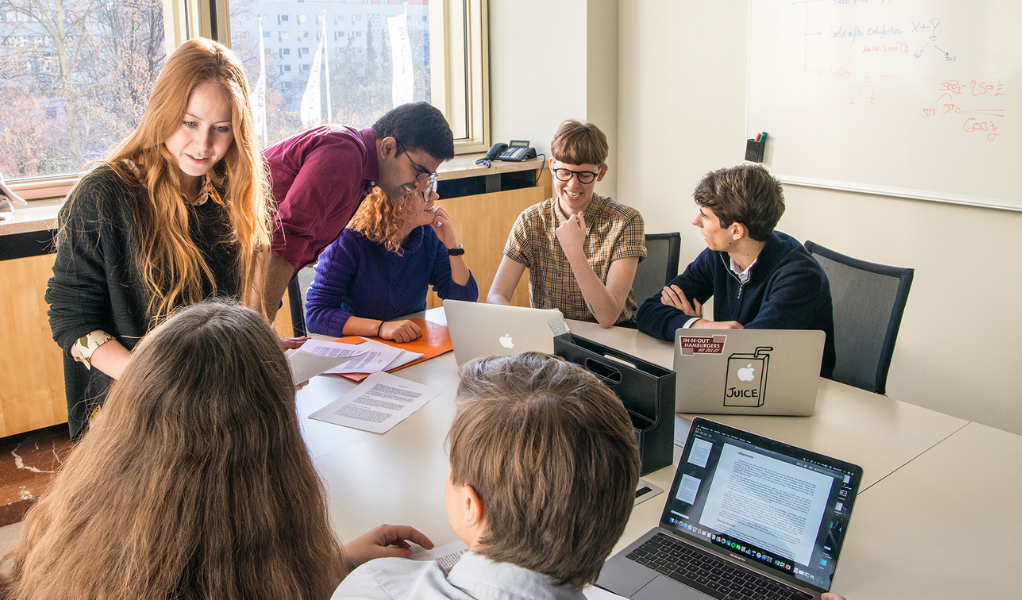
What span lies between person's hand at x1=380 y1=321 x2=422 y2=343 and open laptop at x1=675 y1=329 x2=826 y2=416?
87cm

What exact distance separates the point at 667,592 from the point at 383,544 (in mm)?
456

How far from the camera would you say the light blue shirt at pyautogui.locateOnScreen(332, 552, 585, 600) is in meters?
0.81

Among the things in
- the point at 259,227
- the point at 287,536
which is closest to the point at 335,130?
the point at 259,227

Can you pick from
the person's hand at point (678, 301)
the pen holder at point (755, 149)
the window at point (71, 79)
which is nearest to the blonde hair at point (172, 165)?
the person's hand at point (678, 301)

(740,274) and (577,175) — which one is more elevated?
(577,175)

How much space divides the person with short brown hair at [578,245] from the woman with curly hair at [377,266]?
0.91ft

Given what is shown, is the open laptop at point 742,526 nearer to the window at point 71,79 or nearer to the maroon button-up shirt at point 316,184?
the maroon button-up shirt at point 316,184

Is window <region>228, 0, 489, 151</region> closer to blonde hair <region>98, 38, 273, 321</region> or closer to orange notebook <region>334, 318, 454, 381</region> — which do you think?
orange notebook <region>334, 318, 454, 381</region>

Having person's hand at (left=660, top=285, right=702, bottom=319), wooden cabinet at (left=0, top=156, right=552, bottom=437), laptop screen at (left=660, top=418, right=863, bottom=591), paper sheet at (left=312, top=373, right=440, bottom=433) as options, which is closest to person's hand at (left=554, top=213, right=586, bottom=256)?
person's hand at (left=660, top=285, right=702, bottom=319)

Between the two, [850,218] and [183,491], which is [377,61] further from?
[183,491]

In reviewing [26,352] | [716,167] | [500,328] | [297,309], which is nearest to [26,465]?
[26,352]

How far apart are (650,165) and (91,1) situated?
8.63 ft

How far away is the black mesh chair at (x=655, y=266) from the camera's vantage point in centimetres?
283

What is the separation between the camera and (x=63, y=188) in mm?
Answer: 2941
